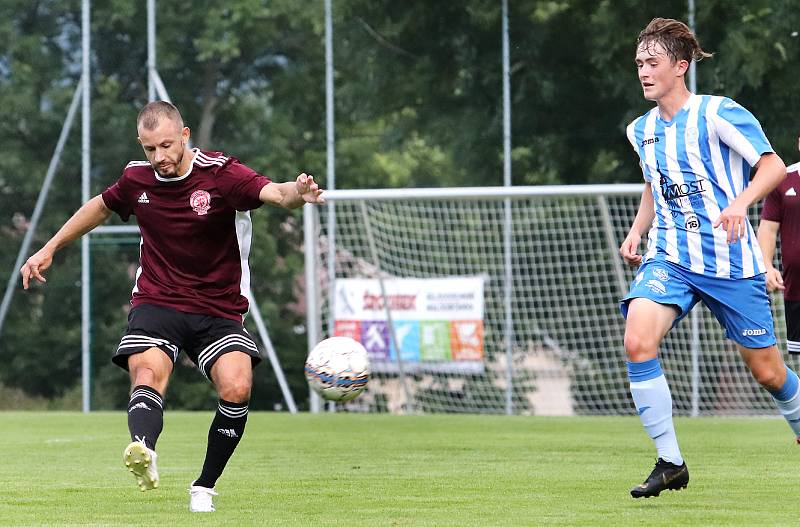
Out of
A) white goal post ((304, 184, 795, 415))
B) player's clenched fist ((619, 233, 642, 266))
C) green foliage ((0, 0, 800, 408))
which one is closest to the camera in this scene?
player's clenched fist ((619, 233, 642, 266))

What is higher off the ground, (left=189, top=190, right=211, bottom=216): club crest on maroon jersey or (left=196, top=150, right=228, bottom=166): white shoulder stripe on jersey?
(left=196, top=150, right=228, bottom=166): white shoulder stripe on jersey

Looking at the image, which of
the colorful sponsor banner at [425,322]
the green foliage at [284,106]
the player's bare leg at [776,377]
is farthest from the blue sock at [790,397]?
the green foliage at [284,106]

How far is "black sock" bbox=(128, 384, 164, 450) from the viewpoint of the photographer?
5809 millimetres

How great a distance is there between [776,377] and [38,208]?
13.3 meters

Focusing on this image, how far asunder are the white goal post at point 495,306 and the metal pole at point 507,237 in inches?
0.9

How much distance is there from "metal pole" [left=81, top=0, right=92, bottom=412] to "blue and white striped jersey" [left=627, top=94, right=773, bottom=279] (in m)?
12.5

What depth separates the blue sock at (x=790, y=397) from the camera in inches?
266

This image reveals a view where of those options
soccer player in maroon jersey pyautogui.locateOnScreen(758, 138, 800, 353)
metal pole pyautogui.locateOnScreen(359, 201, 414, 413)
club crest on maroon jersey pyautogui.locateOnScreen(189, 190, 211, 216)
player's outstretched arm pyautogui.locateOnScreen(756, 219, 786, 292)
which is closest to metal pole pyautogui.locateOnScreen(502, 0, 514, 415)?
metal pole pyautogui.locateOnScreen(359, 201, 414, 413)

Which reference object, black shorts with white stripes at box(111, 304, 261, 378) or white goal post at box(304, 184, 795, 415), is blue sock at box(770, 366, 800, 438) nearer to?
black shorts with white stripes at box(111, 304, 261, 378)

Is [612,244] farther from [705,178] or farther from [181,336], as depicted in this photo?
[181,336]

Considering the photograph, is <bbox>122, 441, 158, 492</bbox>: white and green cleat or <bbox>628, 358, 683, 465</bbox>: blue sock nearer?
<bbox>122, 441, 158, 492</bbox>: white and green cleat

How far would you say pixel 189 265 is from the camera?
6.51m

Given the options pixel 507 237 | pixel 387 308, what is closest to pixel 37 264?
pixel 387 308

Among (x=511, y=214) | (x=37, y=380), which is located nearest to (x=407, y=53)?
(x=511, y=214)
